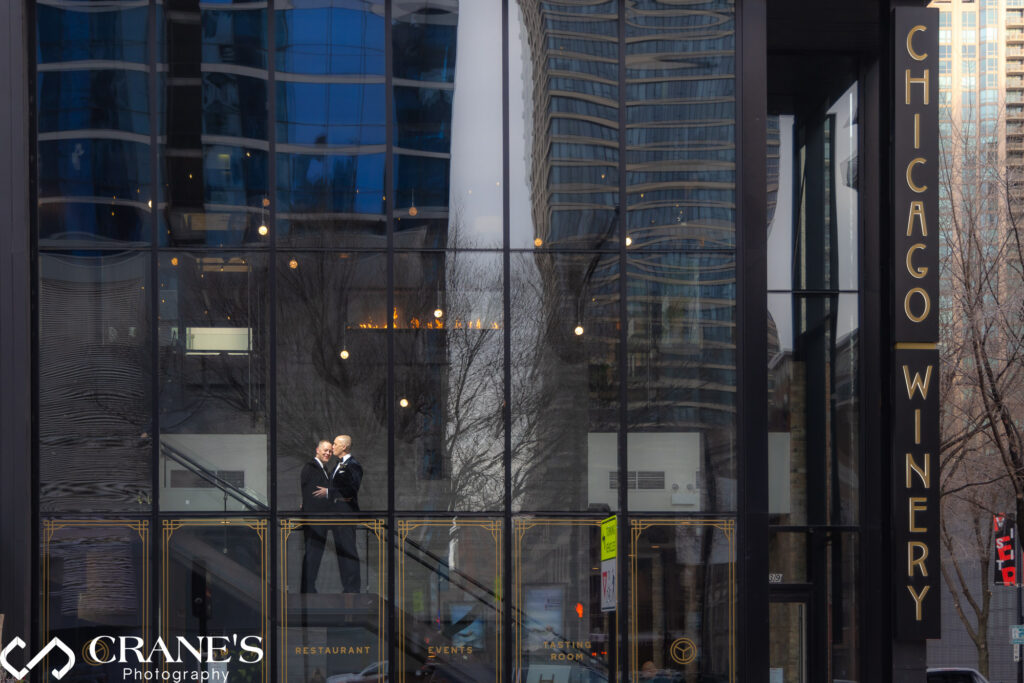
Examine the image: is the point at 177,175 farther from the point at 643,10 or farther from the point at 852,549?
the point at 852,549

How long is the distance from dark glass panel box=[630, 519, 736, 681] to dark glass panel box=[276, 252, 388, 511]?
349cm

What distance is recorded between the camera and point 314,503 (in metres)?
14.3

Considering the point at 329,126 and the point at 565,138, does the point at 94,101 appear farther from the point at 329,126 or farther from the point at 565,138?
the point at 565,138

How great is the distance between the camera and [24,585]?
13.9 meters

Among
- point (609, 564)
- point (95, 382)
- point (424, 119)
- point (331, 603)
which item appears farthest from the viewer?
point (424, 119)

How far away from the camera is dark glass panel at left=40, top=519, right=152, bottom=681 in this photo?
14.1m

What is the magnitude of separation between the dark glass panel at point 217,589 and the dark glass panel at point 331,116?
4.96 m

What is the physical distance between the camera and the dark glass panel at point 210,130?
569 inches

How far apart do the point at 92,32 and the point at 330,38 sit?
118 inches

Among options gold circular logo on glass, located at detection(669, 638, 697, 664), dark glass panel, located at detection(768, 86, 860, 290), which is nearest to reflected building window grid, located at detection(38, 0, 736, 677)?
gold circular logo on glass, located at detection(669, 638, 697, 664)

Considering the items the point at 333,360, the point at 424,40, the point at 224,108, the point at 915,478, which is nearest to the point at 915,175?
the point at 915,478

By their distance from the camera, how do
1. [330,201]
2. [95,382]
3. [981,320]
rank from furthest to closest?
[981,320] → [330,201] → [95,382]

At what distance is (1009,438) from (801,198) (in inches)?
347
